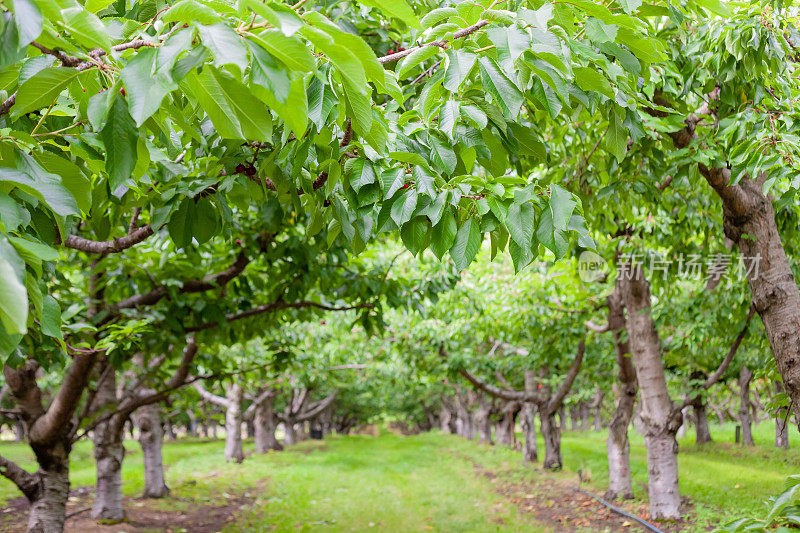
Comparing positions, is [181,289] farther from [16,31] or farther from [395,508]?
[395,508]

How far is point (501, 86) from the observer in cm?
192

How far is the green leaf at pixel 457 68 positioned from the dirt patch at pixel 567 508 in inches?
314

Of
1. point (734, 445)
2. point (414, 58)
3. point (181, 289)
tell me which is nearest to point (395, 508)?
point (181, 289)

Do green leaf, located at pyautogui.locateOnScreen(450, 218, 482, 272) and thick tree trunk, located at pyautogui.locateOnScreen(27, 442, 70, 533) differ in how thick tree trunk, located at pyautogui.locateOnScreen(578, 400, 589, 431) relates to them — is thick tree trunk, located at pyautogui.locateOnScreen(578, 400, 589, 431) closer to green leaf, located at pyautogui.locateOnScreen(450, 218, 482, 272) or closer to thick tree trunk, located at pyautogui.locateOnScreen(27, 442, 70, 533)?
thick tree trunk, located at pyautogui.locateOnScreen(27, 442, 70, 533)

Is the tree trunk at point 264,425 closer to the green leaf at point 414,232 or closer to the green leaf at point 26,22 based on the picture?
the green leaf at point 414,232

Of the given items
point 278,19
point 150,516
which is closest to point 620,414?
point 150,516

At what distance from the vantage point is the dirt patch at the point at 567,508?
8758 millimetres

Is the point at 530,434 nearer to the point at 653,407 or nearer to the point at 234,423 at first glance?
the point at 653,407

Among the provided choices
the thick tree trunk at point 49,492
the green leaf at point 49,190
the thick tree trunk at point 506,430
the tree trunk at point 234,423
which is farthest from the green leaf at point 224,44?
the thick tree trunk at point 506,430

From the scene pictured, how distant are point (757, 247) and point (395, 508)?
929cm

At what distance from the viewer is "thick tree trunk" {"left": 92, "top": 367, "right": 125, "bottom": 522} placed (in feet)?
31.4

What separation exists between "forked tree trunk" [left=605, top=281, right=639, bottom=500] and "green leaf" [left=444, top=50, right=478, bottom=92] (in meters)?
8.99

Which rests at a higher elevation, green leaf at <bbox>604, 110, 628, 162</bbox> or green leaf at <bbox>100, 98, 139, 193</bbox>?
green leaf at <bbox>604, 110, 628, 162</bbox>

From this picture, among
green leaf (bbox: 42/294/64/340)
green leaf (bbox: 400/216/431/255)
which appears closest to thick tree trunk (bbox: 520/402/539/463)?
green leaf (bbox: 400/216/431/255)
